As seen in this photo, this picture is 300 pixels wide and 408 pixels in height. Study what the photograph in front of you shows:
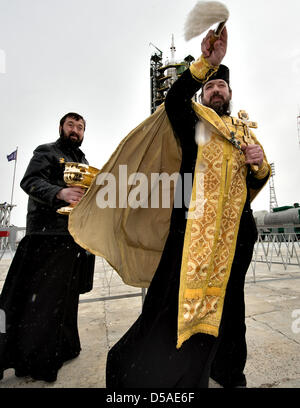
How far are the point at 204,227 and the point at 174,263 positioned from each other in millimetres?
250

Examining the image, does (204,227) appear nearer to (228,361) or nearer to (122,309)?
(228,361)

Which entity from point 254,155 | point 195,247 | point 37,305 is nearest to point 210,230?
point 195,247

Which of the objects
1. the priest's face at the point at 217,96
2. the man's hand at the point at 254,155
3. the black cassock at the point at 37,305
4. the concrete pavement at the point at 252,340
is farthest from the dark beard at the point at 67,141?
the concrete pavement at the point at 252,340

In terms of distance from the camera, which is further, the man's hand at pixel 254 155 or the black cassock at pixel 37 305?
the black cassock at pixel 37 305

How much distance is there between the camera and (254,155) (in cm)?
136

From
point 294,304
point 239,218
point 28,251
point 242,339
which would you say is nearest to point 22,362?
point 28,251

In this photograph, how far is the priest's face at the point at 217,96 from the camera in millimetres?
1621

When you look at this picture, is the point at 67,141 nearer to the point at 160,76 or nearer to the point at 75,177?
the point at 75,177

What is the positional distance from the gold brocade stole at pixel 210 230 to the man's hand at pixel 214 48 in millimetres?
267

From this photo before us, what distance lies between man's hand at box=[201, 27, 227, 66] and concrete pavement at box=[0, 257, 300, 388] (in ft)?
5.99

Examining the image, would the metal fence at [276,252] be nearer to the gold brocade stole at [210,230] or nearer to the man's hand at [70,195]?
the gold brocade stole at [210,230]

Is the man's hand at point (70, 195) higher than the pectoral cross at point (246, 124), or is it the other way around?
the pectoral cross at point (246, 124)

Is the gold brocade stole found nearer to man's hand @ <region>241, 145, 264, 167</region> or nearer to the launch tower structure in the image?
man's hand @ <region>241, 145, 264, 167</region>

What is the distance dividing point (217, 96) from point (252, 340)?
201cm
